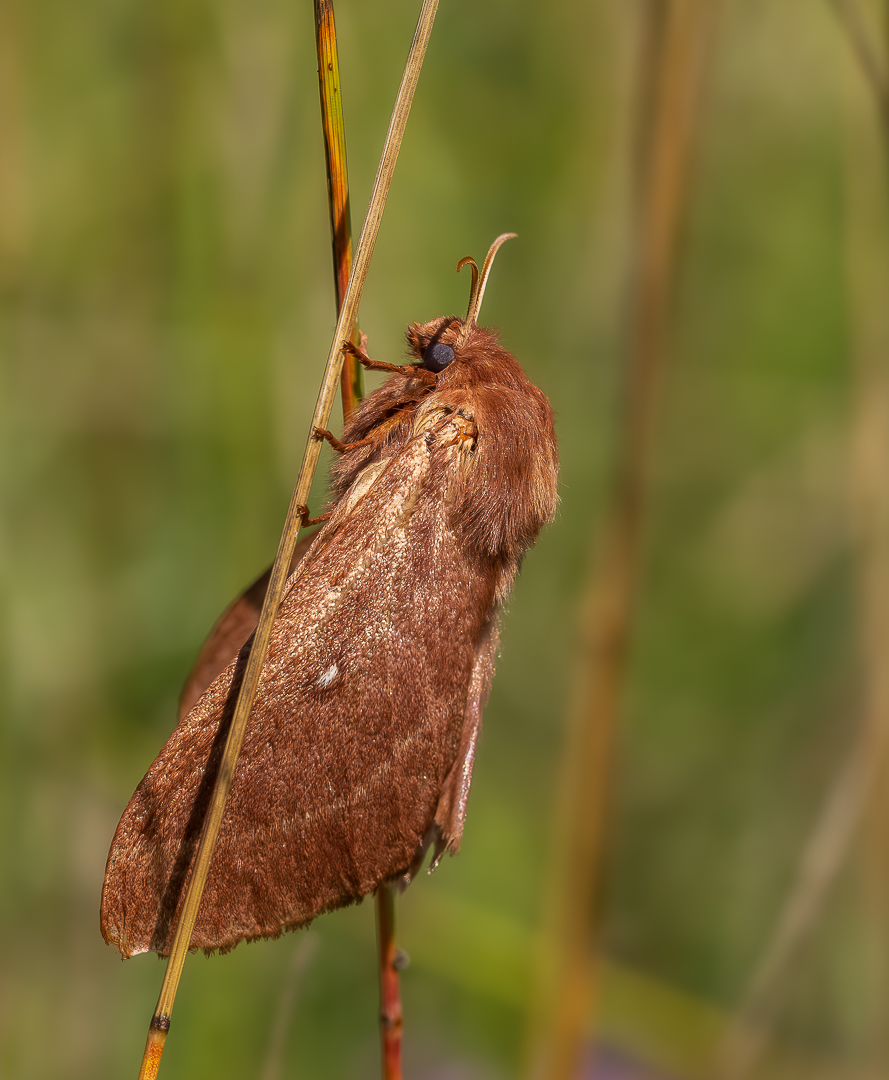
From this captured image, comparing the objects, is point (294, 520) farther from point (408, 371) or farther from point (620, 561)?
point (620, 561)

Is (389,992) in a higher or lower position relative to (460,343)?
lower

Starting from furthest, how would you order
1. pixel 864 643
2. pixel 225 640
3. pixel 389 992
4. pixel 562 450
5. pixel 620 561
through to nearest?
Result: pixel 562 450 < pixel 864 643 < pixel 620 561 < pixel 225 640 < pixel 389 992

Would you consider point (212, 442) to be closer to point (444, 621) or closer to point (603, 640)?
point (603, 640)

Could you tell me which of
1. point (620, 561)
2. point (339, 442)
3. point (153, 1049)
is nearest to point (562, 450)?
point (620, 561)

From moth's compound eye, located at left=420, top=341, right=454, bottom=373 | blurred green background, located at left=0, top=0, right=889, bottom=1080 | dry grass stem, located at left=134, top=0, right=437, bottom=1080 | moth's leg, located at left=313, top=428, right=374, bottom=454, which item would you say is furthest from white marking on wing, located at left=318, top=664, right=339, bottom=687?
blurred green background, located at left=0, top=0, right=889, bottom=1080

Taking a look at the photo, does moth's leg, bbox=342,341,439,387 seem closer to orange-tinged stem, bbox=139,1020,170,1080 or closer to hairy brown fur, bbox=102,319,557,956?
hairy brown fur, bbox=102,319,557,956

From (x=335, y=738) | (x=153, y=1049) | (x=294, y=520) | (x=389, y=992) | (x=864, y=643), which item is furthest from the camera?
(x=864, y=643)

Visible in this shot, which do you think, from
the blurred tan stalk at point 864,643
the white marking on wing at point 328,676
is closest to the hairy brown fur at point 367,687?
the white marking on wing at point 328,676

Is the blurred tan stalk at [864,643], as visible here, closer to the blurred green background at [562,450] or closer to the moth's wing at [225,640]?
the blurred green background at [562,450]
